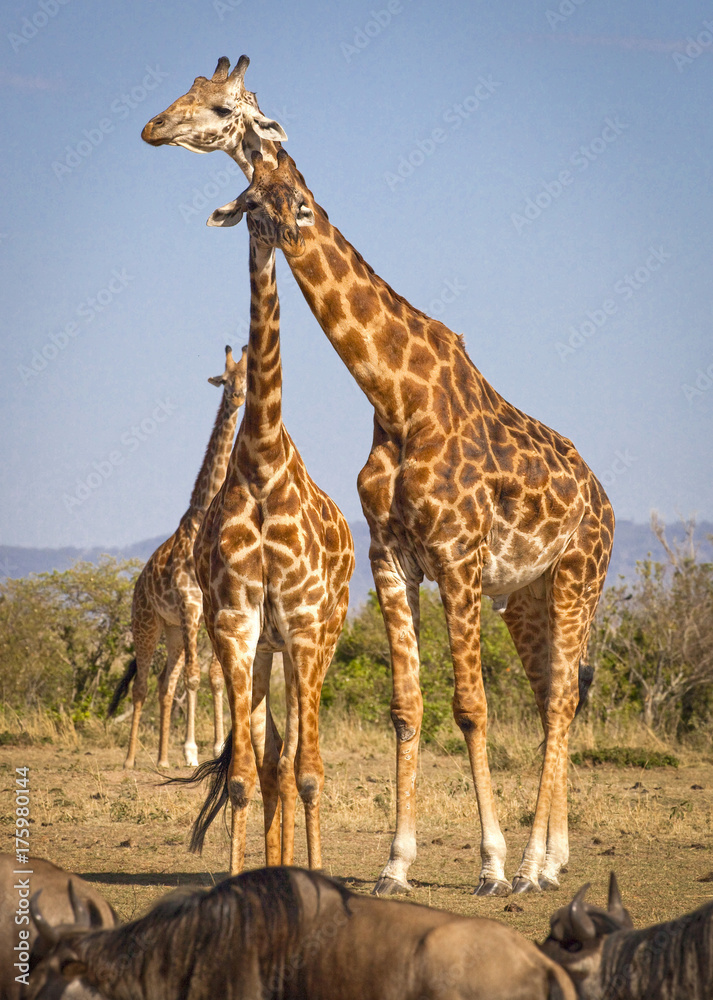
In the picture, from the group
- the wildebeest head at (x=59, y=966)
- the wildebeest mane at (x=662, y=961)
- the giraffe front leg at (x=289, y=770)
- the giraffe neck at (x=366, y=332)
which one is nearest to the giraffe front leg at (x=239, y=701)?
the giraffe front leg at (x=289, y=770)

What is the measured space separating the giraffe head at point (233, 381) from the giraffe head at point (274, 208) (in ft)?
22.9

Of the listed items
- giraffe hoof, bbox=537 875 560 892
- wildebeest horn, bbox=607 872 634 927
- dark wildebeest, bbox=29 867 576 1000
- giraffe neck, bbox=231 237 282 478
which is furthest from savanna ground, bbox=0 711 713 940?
giraffe neck, bbox=231 237 282 478

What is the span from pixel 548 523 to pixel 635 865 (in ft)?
7.66

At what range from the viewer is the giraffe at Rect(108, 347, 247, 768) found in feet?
43.5

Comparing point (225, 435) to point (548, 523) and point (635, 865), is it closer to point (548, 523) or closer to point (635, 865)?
point (548, 523)

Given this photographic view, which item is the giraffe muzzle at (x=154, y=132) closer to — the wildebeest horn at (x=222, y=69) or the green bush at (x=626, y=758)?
the wildebeest horn at (x=222, y=69)

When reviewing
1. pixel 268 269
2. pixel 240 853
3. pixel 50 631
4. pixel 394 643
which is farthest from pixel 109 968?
pixel 50 631

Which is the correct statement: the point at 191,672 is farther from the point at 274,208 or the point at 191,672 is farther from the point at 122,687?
the point at 274,208

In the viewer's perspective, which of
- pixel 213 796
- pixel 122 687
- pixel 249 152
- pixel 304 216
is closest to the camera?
pixel 304 216

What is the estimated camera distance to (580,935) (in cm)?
337

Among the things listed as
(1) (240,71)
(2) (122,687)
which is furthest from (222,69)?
(2) (122,687)

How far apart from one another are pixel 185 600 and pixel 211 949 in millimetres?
10280

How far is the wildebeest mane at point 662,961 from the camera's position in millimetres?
3260

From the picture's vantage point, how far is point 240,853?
19.3 ft
